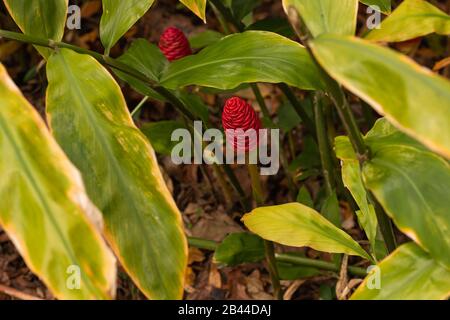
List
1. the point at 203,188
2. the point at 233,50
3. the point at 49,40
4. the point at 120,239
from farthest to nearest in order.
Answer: the point at 203,188, the point at 233,50, the point at 49,40, the point at 120,239

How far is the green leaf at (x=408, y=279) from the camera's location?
1025 mm

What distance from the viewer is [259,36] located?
126cm

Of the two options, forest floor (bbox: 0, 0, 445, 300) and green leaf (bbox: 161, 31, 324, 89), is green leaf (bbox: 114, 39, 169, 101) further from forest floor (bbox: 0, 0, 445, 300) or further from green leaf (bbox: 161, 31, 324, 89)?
forest floor (bbox: 0, 0, 445, 300)

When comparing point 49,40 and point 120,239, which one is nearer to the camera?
point 120,239

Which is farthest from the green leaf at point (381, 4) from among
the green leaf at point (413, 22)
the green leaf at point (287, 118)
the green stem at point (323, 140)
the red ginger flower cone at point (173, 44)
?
the green leaf at point (287, 118)

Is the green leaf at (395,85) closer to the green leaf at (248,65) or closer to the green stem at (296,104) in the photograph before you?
the green leaf at (248,65)

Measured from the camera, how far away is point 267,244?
4.54 feet

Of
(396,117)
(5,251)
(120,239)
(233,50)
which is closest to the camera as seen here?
(396,117)

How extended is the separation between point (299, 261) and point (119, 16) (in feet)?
2.10

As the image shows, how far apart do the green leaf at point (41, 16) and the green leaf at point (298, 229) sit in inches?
18.0

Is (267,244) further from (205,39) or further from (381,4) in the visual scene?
(205,39)
